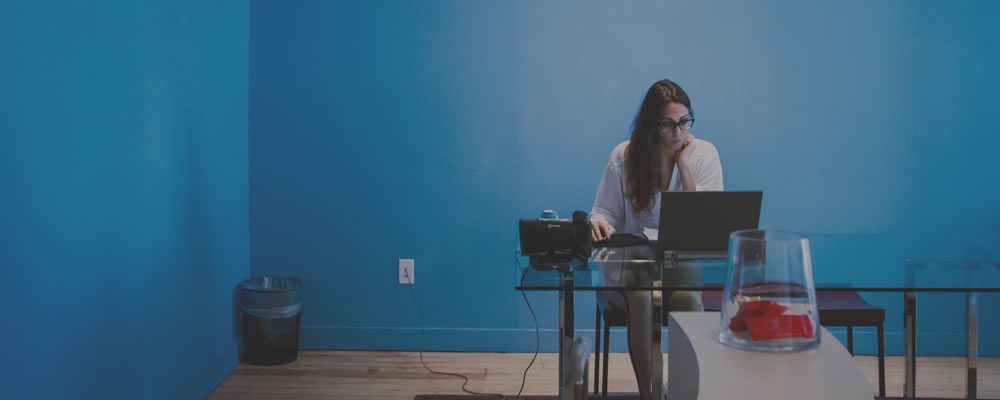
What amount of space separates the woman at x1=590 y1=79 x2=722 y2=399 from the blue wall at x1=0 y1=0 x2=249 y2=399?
1.51 meters

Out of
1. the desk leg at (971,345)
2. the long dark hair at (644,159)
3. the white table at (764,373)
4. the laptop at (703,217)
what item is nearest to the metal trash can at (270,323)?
the long dark hair at (644,159)

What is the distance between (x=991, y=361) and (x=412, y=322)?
Result: 8.56 ft

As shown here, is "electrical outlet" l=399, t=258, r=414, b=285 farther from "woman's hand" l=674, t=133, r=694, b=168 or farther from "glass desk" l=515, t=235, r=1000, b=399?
"glass desk" l=515, t=235, r=1000, b=399

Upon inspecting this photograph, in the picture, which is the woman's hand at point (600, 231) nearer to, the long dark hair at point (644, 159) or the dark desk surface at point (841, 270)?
the dark desk surface at point (841, 270)

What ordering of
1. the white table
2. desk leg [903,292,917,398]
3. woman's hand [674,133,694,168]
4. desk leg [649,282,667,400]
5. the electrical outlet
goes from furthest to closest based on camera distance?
the electrical outlet, woman's hand [674,133,694,168], desk leg [903,292,917,398], desk leg [649,282,667,400], the white table

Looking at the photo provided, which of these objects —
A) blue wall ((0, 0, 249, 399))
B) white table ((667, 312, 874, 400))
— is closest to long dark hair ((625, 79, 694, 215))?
white table ((667, 312, 874, 400))

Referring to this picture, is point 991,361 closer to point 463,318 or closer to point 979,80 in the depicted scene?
point 979,80

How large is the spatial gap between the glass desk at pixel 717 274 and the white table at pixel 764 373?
12.8 inches

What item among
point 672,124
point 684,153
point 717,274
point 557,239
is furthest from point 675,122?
point 717,274

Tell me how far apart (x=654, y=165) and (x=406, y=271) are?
1319mm

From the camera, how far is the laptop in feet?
5.78

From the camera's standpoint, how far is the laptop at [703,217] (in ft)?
5.78

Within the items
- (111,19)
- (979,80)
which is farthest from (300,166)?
(979,80)

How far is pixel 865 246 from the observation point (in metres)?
2.03
